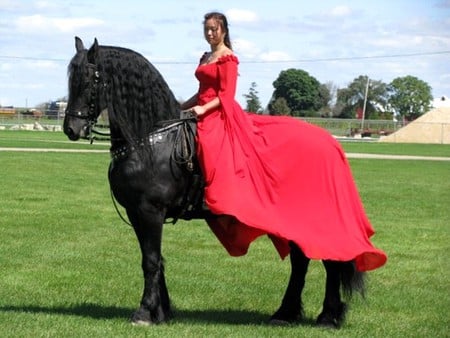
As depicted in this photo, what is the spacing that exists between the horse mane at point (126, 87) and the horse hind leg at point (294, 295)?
5.97 ft

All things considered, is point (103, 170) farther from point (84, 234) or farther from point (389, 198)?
point (84, 234)

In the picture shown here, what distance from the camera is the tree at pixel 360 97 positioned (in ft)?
460

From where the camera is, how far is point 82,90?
293 inches

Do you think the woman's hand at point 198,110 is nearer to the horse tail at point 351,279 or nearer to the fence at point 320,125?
the horse tail at point 351,279

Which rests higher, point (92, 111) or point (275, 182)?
point (92, 111)

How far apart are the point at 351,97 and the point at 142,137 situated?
138118 mm

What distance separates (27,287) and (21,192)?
10.6 metres

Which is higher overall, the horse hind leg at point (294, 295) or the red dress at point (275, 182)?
the red dress at point (275, 182)

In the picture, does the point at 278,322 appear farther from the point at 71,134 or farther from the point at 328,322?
the point at 71,134

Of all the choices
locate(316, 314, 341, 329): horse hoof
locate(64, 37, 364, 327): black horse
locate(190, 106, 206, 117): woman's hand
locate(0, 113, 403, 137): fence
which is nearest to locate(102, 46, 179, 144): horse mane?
locate(64, 37, 364, 327): black horse

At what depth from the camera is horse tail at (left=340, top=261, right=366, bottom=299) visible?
788 cm

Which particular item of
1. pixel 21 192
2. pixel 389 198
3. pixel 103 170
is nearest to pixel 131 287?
pixel 21 192

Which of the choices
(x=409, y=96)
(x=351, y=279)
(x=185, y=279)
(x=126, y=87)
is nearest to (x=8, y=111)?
(x=409, y=96)

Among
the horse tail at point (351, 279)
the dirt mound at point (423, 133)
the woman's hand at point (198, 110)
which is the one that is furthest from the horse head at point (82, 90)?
the dirt mound at point (423, 133)
